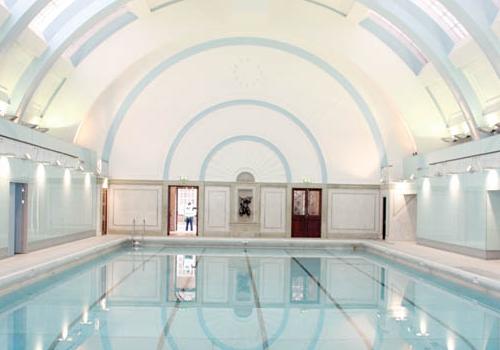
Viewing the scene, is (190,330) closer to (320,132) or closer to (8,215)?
(8,215)

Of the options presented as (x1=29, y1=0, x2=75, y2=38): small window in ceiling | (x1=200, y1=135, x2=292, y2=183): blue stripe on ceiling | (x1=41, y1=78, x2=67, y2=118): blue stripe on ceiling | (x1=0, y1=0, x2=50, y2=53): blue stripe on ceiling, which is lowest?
(x1=200, y1=135, x2=292, y2=183): blue stripe on ceiling

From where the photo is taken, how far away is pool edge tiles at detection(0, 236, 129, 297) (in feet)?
28.1

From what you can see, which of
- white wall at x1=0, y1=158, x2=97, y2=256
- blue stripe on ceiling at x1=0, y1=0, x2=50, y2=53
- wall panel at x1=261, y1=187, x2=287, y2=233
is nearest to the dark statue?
wall panel at x1=261, y1=187, x2=287, y2=233

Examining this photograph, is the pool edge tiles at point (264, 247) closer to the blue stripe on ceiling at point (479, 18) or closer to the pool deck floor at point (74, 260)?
the pool deck floor at point (74, 260)

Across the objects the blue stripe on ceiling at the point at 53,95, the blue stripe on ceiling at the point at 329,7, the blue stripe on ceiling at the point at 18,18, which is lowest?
the blue stripe on ceiling at the point at 53,95

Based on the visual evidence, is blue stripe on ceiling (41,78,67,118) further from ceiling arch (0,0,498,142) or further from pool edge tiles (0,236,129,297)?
pool edge tiles (0,236,129,297)

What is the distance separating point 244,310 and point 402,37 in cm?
1113

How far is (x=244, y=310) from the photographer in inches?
303

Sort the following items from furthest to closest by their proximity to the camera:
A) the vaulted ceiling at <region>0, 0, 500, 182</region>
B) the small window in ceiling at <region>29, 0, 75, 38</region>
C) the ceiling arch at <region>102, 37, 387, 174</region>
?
the ceiling arch at <region>102, 37, 387, 174</region>, the vaulted ceiling at <region>0, 0, 500, 182</region>, the small window in ceiling at <region>29, 0, 75, 38</region>

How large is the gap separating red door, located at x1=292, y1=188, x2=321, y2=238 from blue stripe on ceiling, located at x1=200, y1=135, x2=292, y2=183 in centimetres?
80

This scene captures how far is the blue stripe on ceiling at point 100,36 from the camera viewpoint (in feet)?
50.2

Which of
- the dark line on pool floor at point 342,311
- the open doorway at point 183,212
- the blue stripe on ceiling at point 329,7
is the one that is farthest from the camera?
the open doorway at point 183,212

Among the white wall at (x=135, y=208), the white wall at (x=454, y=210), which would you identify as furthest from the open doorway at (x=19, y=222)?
the white wall at (x=454, y=210)

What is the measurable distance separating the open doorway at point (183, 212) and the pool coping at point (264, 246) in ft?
7.66
